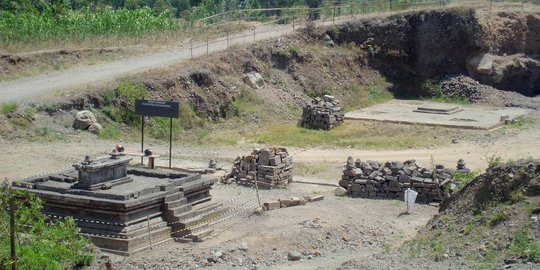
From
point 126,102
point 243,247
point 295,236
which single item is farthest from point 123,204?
point 126,102

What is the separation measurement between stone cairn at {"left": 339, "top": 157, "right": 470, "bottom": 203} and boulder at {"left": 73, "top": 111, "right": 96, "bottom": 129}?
10715 mm

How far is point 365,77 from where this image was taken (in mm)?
48562

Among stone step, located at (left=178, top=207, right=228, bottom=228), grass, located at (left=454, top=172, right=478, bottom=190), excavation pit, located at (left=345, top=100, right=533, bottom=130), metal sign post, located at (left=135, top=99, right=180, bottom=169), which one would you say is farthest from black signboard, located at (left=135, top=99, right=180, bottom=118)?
excavation pit, located at (left=345, top=100, right=533, bottom=130)

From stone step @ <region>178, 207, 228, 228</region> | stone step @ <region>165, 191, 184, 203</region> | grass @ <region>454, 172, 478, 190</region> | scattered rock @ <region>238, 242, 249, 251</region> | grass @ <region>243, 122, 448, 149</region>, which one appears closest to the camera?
scattered rock @ <region>238, 242, 249, 251</region>

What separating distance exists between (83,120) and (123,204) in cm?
1340

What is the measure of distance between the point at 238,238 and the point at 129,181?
312 cm

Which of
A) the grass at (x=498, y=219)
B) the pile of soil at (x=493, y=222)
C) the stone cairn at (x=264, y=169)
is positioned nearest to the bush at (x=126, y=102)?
the stone cairn at (x=264, y=169)

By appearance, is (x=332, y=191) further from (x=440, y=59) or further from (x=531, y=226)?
(x=440, y=59)

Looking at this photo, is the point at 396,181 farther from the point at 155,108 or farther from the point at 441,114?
the point at 441,114

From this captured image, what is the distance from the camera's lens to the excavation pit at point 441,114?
40688 mm

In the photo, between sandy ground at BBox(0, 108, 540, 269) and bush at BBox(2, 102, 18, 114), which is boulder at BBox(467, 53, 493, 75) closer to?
sandy ground at BBox(0, 108, 540, 269)

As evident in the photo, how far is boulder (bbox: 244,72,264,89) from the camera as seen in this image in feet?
141

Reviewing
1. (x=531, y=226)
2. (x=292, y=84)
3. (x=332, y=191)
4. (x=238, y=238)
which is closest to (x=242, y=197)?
(x=332, y=191)

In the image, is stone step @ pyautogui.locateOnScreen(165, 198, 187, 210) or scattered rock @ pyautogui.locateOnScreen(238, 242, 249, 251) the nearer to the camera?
scattered rock @ pyautogui.locateOnScreen(238, 242, 249, 251)
